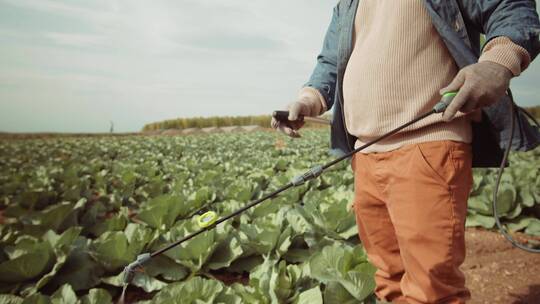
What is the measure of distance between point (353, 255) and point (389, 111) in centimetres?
98

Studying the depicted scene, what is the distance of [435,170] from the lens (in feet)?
4.09

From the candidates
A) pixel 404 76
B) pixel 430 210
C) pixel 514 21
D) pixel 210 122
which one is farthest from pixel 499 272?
pixel 210 122

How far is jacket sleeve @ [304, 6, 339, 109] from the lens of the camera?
1791mm

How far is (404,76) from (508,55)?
37cm

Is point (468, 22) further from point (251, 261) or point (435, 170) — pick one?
point (251, 261)

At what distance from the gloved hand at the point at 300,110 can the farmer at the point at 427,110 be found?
0.04 feet

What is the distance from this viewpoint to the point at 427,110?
4.40ft

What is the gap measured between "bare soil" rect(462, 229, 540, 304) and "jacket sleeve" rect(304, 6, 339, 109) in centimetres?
A: 164

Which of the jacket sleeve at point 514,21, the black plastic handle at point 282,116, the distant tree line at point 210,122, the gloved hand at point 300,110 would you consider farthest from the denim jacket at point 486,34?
the distant tree line at point 210,122

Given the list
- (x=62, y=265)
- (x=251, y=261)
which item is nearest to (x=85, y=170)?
(x=62, y=265)

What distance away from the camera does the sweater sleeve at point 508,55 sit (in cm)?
105

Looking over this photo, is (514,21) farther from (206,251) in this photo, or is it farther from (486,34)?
(206,251)

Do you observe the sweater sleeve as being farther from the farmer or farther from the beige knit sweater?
the beige knit sweater

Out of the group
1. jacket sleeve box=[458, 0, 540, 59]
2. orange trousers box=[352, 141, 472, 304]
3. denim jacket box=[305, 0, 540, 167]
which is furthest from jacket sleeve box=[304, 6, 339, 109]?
jacket sleeve box=[458, 0, 540, 59]
